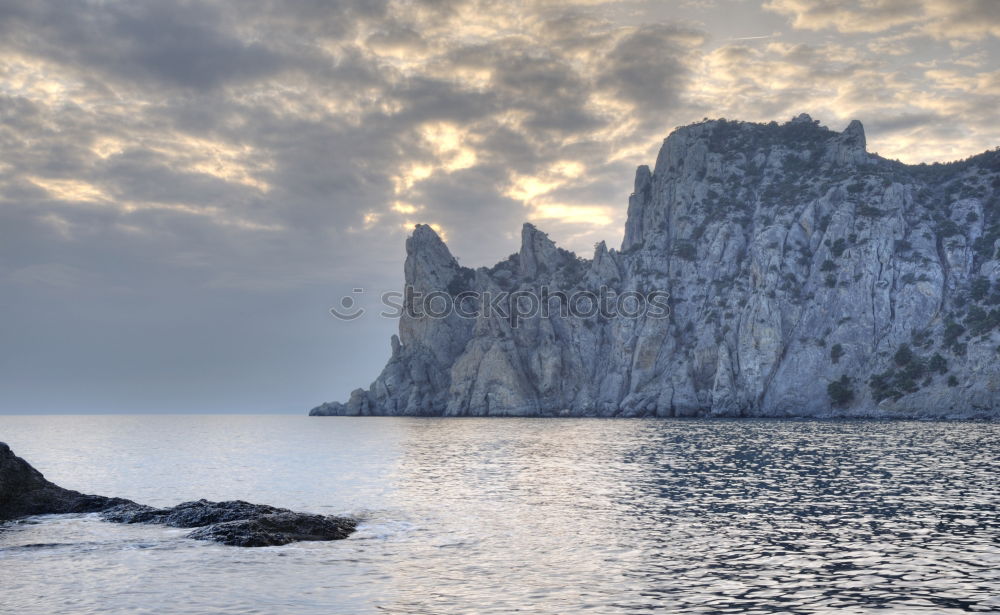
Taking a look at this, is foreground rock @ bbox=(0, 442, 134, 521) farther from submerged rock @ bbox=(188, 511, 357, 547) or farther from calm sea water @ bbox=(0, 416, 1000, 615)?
submerged rock @ bbox=(188, 511, 357, 547)

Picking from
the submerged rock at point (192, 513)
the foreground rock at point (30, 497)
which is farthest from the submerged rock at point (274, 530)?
the foreground rock at point (30, 497)

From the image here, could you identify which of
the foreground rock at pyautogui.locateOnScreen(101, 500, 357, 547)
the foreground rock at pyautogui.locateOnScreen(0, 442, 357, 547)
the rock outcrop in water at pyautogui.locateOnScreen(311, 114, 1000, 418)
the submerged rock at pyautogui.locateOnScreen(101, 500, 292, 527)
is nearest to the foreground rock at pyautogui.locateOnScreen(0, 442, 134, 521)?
the foreground rock at pyautogui.locateOnScreen(0, 442, 357, 547)

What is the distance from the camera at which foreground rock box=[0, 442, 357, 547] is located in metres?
30.6

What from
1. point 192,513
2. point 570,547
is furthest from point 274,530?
point 570,547

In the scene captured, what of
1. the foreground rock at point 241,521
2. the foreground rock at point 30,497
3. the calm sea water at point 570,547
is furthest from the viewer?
the foreground rock at point 30,497

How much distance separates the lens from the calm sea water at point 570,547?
66.0 feet

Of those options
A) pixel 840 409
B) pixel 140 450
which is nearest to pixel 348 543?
pixel 140 450

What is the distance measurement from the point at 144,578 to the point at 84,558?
16.5 feet

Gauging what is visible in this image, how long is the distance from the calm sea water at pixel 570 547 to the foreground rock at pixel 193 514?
118 centimetres

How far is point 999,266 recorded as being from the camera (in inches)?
6511

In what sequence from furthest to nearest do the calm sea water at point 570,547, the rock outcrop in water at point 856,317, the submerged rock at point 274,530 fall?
the rock outcrop in water at point 856,317, the submerged rock at point 274,530, the calm sea water at point 570,547

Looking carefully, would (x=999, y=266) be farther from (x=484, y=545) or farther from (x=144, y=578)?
(x=144, y=578)

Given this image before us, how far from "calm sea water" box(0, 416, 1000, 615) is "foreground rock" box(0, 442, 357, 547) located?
1.18 metres

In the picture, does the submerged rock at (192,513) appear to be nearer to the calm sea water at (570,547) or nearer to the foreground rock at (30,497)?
the calm sea water at (570,547)
